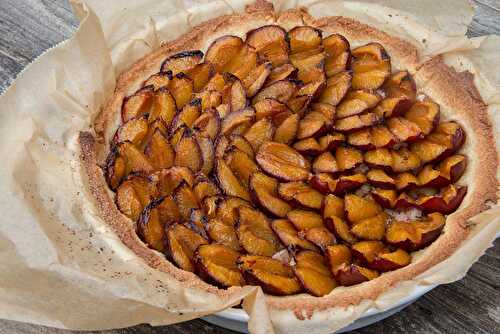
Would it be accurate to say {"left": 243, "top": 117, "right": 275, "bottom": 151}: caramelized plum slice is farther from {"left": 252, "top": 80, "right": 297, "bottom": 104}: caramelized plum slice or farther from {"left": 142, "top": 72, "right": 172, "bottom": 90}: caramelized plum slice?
{"left": 142, "top": 72, "right": 172, "bottom": 90}: caramelized plum slice

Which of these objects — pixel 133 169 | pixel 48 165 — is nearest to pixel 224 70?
pixel 133 169

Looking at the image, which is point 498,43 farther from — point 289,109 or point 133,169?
point 133,169

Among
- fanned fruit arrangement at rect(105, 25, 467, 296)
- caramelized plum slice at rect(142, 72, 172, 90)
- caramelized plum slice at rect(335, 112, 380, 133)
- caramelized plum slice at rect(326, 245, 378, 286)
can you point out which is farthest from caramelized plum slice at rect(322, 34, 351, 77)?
caramelized plum slice at rect(326, 245, 378, 286)

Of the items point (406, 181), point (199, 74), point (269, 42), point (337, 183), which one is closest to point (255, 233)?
point (337, 183)

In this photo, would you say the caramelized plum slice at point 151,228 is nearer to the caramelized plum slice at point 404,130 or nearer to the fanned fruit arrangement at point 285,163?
the fanned fruit arrangement at point 285,163

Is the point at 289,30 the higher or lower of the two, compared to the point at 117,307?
higher

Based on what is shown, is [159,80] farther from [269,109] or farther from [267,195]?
[267,195]

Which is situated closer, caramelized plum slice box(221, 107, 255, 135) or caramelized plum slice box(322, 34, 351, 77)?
caramelized plum slice box(221, 107, 255, 135)
